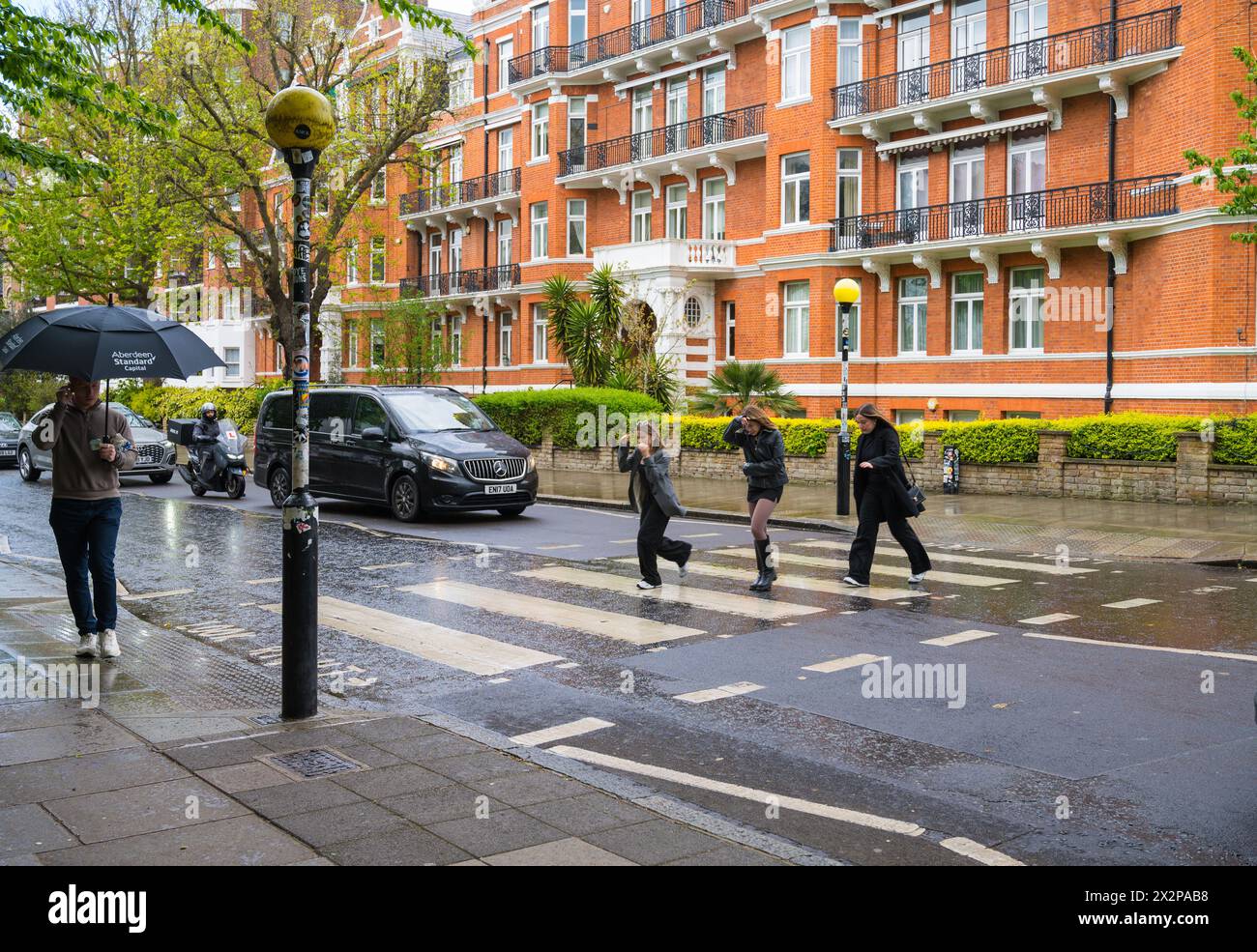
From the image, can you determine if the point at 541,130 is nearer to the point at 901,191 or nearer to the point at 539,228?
the point at 539,228

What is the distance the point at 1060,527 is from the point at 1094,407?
11.0 metres

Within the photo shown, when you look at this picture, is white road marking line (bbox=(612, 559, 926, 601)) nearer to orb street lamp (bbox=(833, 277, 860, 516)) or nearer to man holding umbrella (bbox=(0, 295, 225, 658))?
orb street lamp (bbox=(833, 277, 860, 516))

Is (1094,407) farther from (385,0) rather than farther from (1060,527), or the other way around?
(385,0)

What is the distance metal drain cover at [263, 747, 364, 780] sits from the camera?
5793 mm

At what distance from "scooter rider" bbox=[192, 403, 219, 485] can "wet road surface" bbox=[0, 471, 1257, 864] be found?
23.6ft

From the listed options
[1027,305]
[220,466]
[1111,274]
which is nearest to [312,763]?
[220,466]

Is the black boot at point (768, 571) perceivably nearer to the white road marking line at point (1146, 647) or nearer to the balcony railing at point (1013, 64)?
the white road marking line at point (1146, 647)

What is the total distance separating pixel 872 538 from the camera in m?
12.0

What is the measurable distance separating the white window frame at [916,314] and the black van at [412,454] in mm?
15824

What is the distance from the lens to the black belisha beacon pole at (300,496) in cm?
686

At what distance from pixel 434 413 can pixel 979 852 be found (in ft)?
47.9

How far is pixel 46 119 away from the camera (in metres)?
38.8

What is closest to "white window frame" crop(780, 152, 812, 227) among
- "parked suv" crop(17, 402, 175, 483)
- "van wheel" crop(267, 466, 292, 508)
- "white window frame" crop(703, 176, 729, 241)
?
"white window frame" crop(703, 176, 729, 241)
